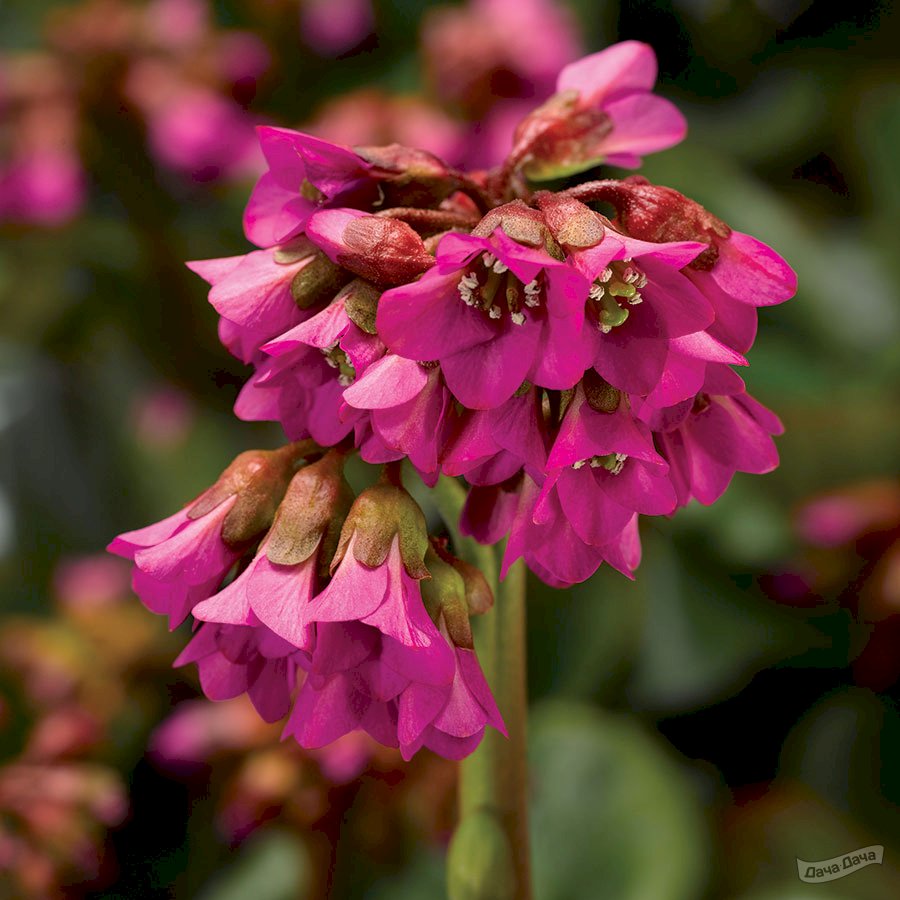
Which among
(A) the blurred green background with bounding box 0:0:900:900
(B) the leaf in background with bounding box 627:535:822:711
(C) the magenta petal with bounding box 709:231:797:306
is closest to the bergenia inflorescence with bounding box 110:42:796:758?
(C) the magenta petal with bounding box 709:231:797:306

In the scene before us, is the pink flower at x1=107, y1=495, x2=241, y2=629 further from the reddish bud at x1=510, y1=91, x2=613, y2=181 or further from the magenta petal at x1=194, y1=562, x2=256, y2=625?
the reddish bud at x1=510, y1=91, x2=613, y2=181

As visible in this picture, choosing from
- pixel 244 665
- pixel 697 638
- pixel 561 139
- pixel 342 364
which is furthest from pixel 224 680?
pixel 697 638

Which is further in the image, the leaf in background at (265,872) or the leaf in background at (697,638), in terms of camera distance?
the leaf in background at (697,638)

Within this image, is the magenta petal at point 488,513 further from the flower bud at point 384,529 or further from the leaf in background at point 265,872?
the leaf in background at point 265,872

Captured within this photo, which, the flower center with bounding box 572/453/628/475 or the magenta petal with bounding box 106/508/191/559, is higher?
the flower center with bounding box 572/453/628/475

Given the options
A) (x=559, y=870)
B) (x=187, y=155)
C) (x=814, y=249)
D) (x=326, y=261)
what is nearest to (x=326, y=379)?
(x=326, y=261)

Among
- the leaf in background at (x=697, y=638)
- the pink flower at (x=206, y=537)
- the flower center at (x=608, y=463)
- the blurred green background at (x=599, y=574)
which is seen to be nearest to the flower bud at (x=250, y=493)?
the pink flower at (x=206, y=537)

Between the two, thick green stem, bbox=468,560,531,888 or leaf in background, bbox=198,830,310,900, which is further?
leaf in background, bbox=198,830,310,900
